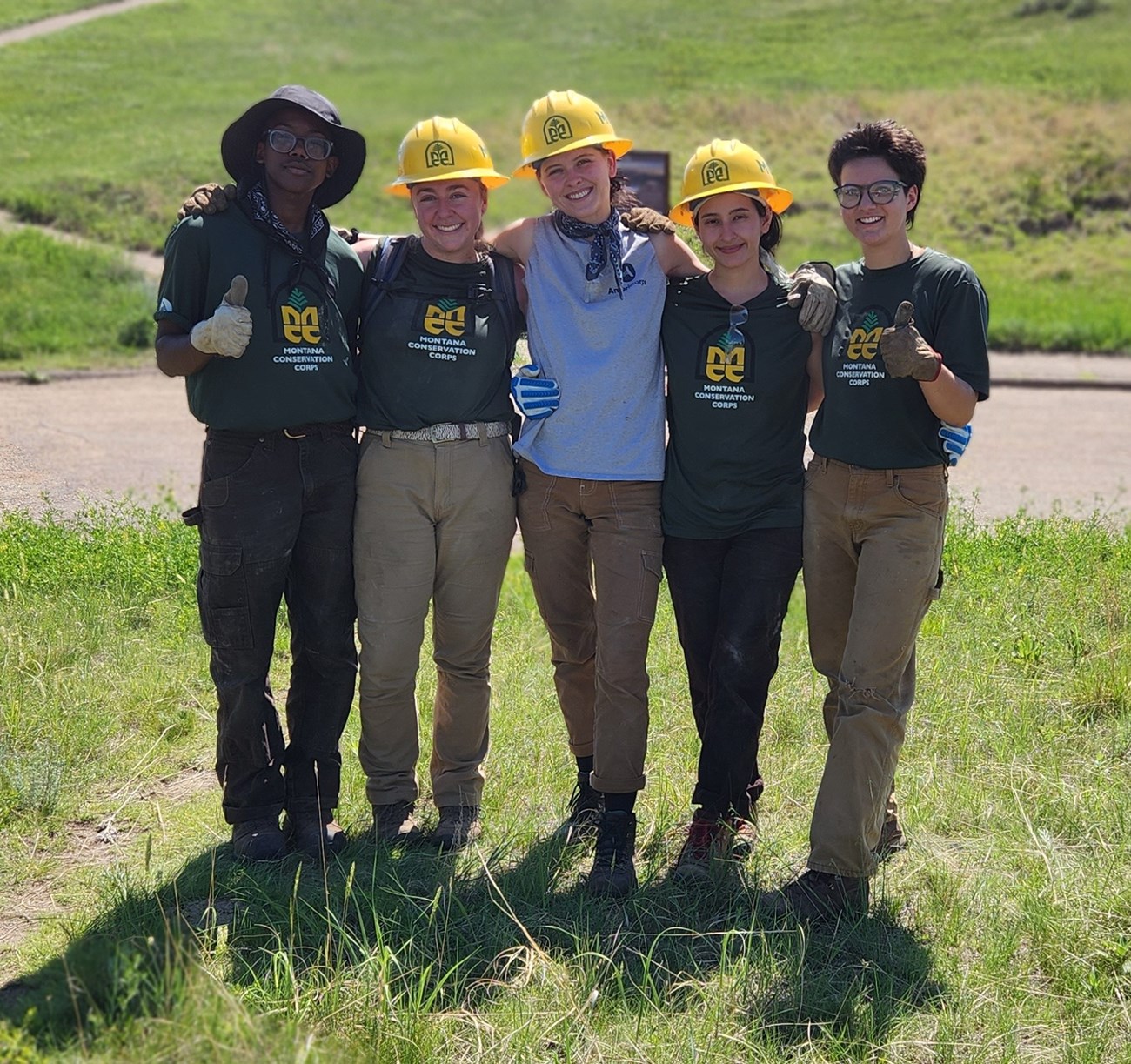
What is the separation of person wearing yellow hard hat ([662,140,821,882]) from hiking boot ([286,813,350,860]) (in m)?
1.12

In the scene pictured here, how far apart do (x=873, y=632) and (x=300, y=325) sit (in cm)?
196

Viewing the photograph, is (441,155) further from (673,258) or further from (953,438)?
(953,438)

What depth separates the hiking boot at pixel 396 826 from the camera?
14.0 feet

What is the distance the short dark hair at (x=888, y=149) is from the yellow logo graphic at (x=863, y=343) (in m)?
0.37

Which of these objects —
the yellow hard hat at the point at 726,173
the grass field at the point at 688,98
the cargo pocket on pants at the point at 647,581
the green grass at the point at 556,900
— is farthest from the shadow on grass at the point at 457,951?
the grass field at the point at 688,98

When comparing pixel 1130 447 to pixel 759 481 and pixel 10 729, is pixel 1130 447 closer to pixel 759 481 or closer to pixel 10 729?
pixel 759 481

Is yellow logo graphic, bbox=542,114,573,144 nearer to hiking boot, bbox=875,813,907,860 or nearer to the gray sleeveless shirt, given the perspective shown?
the gray sleeveless shirt

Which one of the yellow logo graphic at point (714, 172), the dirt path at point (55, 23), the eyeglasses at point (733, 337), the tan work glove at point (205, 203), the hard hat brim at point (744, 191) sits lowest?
the eyeglasses at point (733, 337)

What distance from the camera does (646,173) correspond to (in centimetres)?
1151

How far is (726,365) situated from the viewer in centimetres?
402

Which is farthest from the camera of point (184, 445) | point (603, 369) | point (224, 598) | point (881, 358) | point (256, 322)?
point (184, 445)

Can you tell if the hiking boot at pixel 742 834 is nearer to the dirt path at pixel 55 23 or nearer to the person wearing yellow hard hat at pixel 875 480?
the person wearing yellow hard hat at pixel 875 480

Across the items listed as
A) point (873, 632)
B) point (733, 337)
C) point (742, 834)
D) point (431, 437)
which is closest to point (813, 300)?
point (733, 337)

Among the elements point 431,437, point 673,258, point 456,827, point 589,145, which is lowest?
point 456,827
